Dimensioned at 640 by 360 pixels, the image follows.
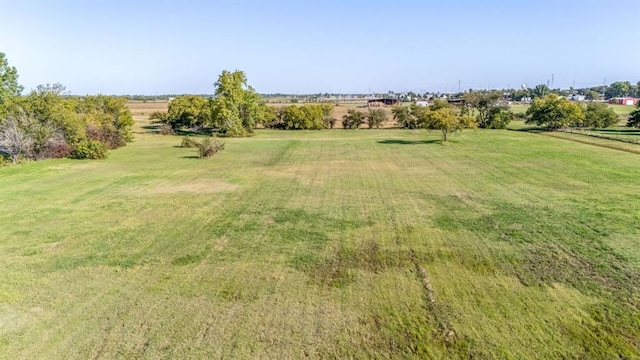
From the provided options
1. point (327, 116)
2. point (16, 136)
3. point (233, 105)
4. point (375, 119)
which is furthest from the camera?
point (327, 116)

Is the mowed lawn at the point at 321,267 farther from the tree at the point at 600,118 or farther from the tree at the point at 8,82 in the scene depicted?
the tree at the point at 600,118

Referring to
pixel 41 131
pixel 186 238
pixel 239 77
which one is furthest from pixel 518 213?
pixel 239 77

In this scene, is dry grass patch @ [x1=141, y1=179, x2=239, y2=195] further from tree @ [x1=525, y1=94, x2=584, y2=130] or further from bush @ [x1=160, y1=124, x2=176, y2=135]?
tree @ [x1=525, y1=94, x2=584, y2=130]

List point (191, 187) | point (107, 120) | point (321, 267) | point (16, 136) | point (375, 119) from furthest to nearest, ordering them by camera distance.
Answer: point (375, 119), point (107, 120), point (16, 136), point (191, 187), point (321, 267)

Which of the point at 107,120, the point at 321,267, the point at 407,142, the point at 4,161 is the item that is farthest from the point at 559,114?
the point at 4,161

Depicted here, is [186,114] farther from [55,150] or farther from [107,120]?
[55,150]
